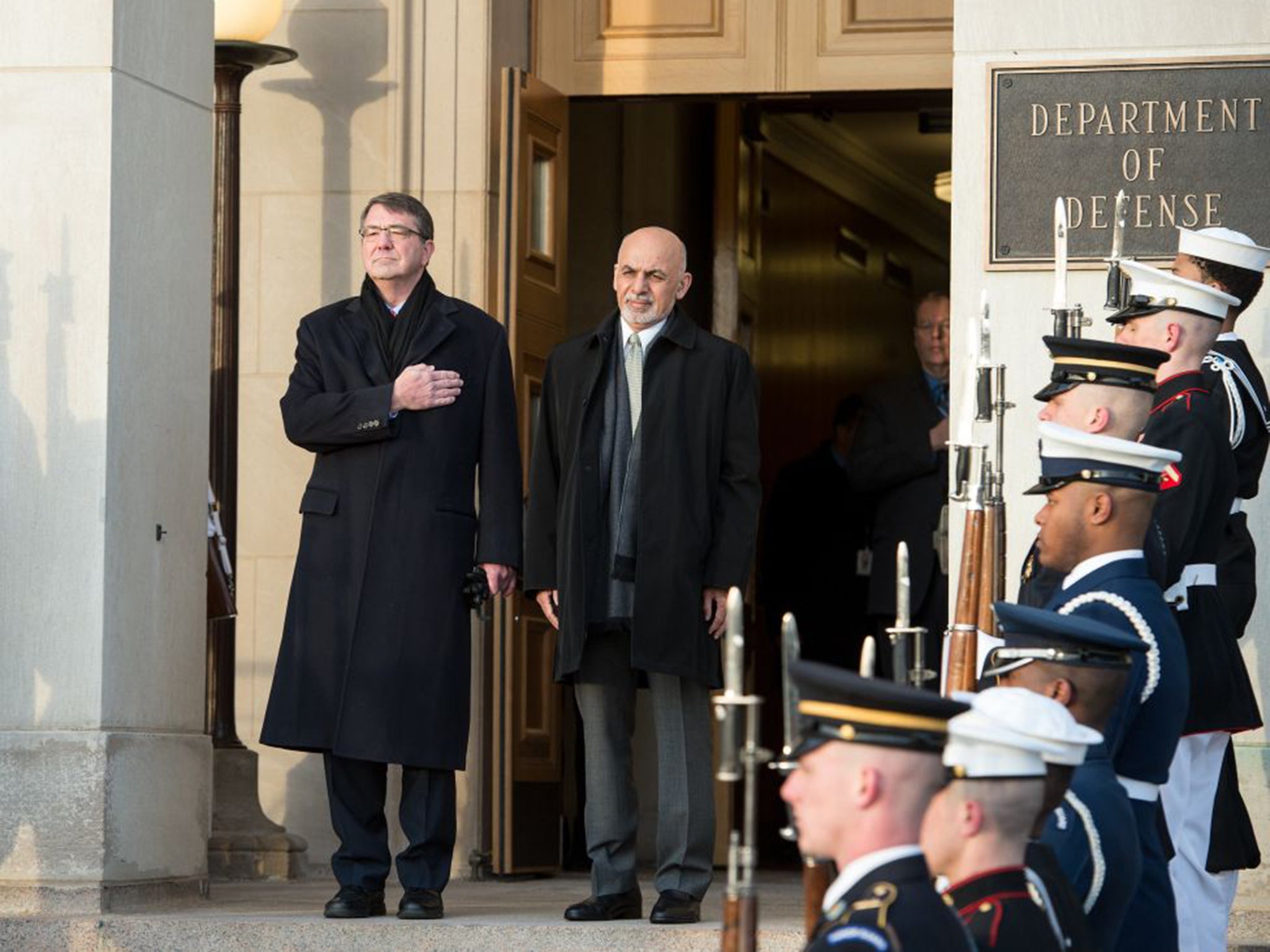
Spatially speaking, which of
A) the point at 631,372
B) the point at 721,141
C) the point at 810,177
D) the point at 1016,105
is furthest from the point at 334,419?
the point at 810,177

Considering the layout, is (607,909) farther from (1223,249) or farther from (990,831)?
(990,831)

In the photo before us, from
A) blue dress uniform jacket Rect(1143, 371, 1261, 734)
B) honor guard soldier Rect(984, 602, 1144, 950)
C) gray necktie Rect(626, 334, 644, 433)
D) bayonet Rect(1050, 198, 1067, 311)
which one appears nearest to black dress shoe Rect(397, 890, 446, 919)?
gray necktie Rect(626, 334, 644, 433)

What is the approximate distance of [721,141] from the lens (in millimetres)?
11758

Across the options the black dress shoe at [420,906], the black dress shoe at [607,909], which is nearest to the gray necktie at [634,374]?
the black dress shoe at [607,909]

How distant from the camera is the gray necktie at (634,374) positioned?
761cm

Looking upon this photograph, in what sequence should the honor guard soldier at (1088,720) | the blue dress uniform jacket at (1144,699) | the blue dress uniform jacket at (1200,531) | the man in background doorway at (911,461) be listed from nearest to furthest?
the honor guard soldier at (1088,720), the blue dress uniform jacket at (1144,699), the blue dress uniform jacket at (1200,531), the man in background doorway at (911,461)

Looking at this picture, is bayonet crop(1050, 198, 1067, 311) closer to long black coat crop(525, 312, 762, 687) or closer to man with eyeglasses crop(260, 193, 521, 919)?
long black coat crop(525, 312, 762, 687)

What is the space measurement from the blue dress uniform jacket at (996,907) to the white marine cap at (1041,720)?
20 centimetres

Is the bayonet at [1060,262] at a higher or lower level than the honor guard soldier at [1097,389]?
higher

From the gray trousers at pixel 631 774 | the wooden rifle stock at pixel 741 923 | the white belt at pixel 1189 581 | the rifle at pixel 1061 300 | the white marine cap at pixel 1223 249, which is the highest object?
the white marine cap at pixel 1223 249

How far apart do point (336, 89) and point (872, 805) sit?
687 centimetres

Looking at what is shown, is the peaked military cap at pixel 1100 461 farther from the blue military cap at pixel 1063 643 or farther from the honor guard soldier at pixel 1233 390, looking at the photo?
the honor guard soldier at pixel 1233 390

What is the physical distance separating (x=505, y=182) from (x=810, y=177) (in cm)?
668

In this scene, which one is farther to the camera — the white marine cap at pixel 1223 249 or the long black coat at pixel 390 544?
the long black coat at pixel 390 544
